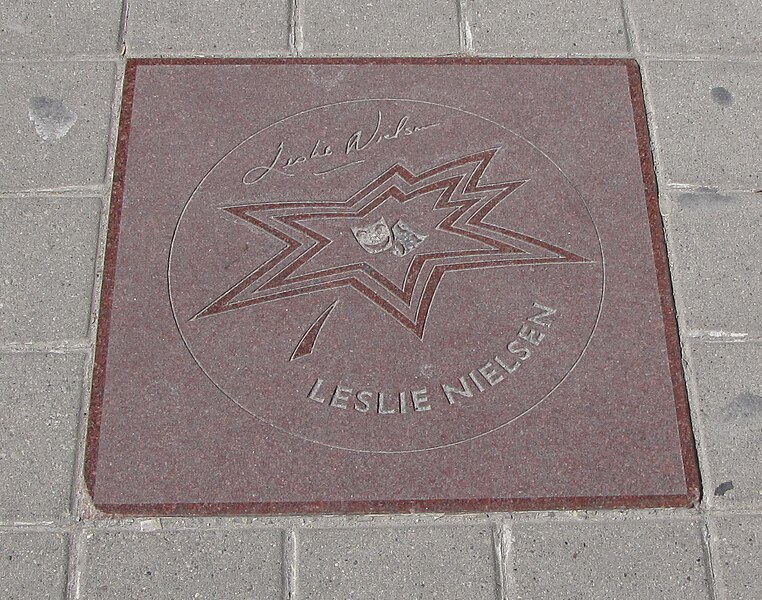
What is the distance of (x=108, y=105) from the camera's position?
2119 millimetres

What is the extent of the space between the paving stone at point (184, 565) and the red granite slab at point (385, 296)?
7 cm

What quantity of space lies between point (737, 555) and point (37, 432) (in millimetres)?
1719

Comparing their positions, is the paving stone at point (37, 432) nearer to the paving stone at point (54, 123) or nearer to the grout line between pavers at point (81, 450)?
the grout line between pavers at point (81, 450)

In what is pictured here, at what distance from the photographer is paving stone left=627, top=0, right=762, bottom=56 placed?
2.26 metres

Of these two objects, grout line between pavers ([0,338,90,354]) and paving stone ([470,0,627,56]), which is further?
paving stone ([470,0,627,56])

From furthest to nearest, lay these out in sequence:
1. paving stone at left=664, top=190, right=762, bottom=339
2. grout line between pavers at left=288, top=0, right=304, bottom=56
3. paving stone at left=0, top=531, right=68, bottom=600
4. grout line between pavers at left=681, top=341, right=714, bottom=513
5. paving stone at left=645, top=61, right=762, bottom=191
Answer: grout line between pavers at left=288, top=0, right=304, bottom=56 < paving stone at left=645, top=61, right=762, bottom=191 < paving stone at left=664, top=190, right=762, bottom=339 < grout line between pavers at left=681, top=341, right=714, bottom=513 < paving stone at left=0, top=531, right=68, bottom=600

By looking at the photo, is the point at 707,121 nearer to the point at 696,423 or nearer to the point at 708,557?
the point at 696,423

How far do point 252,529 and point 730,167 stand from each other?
1648 mm

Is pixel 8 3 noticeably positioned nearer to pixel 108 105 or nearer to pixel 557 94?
pixel 108 105

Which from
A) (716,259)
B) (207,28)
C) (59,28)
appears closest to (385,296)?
(716,259)

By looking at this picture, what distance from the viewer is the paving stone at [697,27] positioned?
226 cm

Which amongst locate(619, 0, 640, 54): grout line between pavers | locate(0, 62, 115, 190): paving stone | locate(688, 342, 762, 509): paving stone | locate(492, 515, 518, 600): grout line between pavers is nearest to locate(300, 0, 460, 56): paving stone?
locate(619, 0, 640, 54): grout line between pavers

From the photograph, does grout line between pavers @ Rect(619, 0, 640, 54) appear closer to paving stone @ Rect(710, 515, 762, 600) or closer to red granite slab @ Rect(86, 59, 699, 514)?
red granite slab @ Rect(86, 59, 699, 514)
